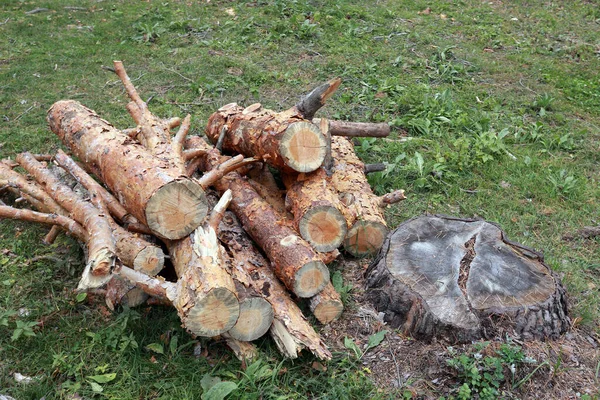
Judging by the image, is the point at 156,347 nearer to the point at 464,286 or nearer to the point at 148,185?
the point at 148,185

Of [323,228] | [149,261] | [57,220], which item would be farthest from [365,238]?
[57,220]

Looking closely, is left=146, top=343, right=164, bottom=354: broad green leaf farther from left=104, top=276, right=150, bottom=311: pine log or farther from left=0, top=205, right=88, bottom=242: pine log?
left=0, top=205, right=88, bottom=242: pine log

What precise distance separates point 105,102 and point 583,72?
7.02 metres

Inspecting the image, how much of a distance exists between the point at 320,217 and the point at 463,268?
3.52 ft

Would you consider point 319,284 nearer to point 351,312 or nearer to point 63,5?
point 351,312

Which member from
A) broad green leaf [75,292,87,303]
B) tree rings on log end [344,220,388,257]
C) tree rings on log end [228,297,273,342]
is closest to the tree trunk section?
tree rings on log end [228,297,273,342]

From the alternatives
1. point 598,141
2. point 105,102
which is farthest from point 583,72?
point 105,102

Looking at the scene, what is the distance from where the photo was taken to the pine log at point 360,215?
397 centimetres

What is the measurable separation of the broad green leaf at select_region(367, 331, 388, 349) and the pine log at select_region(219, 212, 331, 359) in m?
0.35

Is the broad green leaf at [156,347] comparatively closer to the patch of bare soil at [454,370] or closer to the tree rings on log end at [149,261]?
the tree rings on log end at [149,261]

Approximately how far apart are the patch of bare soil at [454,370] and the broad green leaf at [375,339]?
0.12 feet

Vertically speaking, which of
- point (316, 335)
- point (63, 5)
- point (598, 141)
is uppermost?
point (316, 335)

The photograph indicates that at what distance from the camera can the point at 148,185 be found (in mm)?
3295

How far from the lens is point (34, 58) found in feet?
25.9
